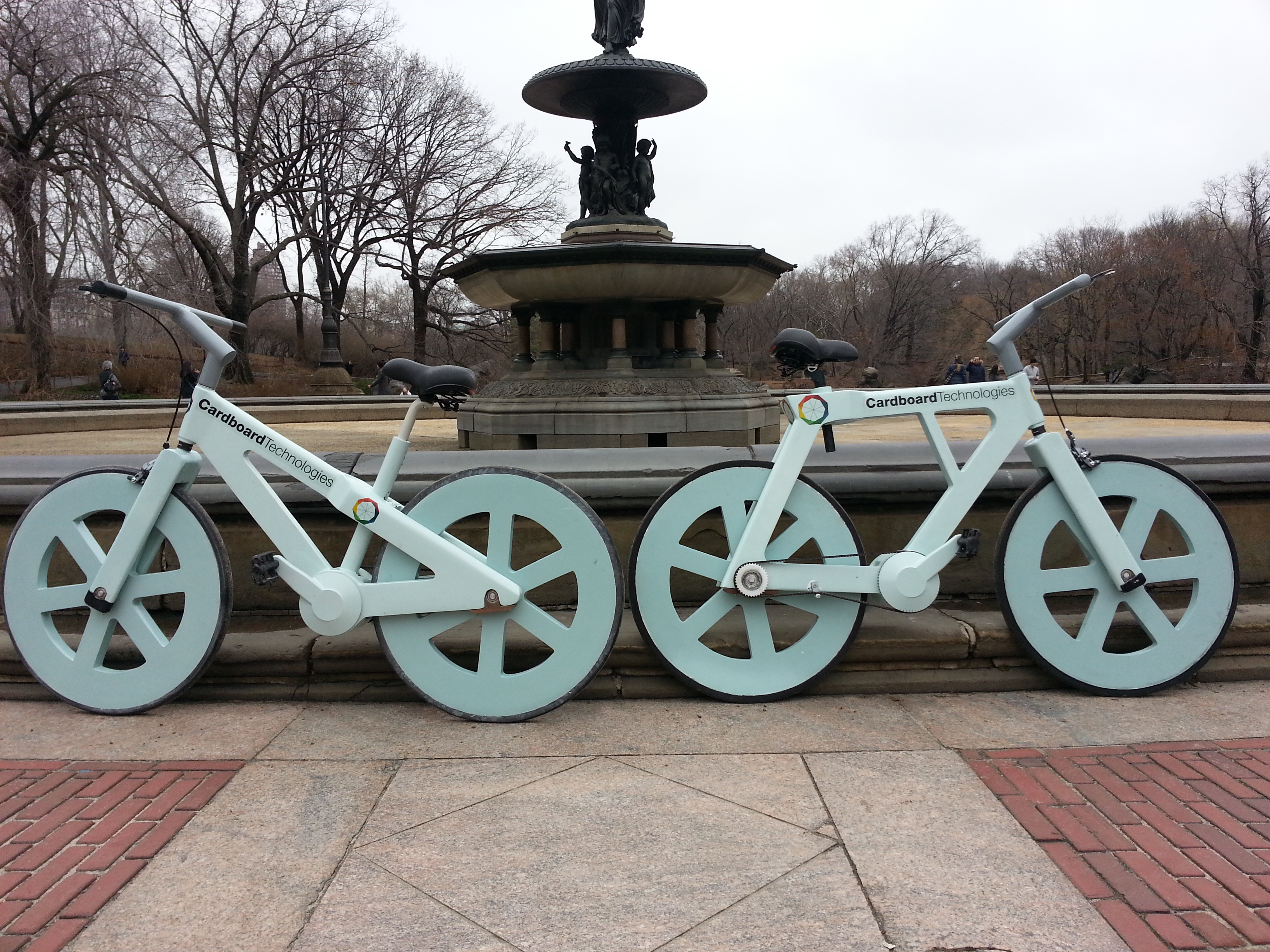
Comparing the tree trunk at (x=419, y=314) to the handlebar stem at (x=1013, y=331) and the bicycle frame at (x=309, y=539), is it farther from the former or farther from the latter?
the handlebar stem at (x=1013, y=331)

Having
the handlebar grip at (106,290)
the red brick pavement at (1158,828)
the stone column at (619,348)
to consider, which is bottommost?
the red brick pavement at (1158,828)

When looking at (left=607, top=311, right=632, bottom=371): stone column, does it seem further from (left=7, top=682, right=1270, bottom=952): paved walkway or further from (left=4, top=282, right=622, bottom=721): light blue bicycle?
(left=7, top=682, right=1270, bottom=952): paved walkway

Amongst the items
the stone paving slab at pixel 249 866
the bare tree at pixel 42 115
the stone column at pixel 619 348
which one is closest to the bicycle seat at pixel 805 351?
the stone paving slab at pixel 249 866

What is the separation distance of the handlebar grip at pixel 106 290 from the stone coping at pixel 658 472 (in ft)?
2.69

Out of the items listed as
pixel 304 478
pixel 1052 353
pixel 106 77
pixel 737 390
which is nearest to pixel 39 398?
pixel 106 77

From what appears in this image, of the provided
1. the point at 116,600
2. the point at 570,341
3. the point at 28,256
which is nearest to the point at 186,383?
the point at 116,600

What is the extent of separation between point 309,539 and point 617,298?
17.7 ft

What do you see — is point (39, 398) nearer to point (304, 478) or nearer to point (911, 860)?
point (304, 478)

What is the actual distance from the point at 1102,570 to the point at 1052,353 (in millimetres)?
51808

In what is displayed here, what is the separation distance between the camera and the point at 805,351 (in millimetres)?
3508

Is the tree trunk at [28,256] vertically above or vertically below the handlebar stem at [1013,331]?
above

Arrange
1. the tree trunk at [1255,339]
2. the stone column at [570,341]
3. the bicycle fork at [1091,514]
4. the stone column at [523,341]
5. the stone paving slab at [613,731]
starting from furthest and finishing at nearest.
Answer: the tree trunk at [1255,339] → the stone column at [523,341] → the stone column at [570,341] → the bicycle fork at [1091,514] → the stone paving slab at [613,731]

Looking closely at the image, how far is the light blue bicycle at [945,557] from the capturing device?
3248 mm

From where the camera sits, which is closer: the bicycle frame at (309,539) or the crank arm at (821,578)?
the bicycle frame at (309,539)
